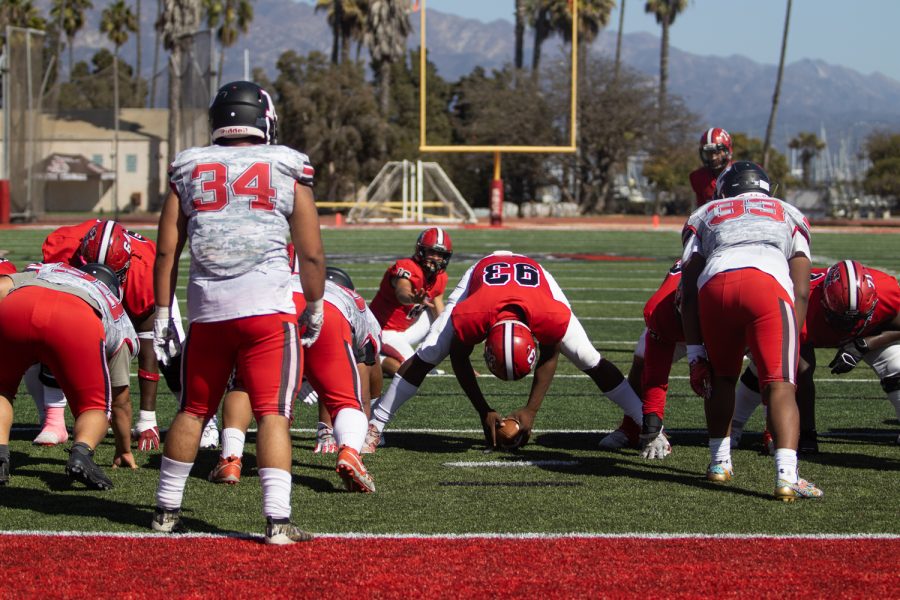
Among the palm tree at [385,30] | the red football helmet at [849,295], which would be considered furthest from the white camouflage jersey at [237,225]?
the palm tree at [385,30]

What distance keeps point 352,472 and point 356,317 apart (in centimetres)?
101

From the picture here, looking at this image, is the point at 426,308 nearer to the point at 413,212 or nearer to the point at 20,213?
the point at 20,213

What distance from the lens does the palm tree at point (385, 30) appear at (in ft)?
194

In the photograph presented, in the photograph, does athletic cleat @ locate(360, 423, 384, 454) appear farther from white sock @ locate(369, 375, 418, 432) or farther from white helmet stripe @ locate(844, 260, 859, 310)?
white helmet stripe @ locate(844, 260, 859, 310)

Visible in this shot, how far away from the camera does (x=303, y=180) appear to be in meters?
4.91

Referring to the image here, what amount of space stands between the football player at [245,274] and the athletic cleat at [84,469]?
86 cm

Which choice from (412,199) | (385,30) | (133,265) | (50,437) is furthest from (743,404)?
(385,30)

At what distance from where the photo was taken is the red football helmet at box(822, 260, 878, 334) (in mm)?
6531

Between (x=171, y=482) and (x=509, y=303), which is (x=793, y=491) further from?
(x=171, y=482)

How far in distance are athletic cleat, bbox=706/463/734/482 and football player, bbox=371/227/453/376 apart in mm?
3341

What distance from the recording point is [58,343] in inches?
222

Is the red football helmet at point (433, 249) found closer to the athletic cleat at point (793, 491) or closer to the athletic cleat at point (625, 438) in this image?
the athletic cleat at point (625, 438)

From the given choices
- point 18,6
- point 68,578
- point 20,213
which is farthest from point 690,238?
point 18,6

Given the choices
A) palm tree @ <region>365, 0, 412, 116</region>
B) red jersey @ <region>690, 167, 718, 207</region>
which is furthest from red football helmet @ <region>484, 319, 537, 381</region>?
palm tree @ <region>365, 0, 412, 116</region>
